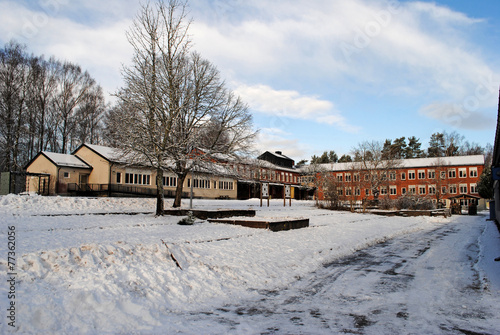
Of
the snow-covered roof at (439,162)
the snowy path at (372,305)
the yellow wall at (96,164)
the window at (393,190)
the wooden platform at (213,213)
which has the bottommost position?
the snowy path at (372,305)

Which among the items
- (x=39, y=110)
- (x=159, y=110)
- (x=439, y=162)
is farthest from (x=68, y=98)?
(x=439, y=162)

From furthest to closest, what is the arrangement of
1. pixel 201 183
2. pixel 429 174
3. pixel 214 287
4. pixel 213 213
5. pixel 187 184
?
pixel 429 174
pixel 201 183
pixel 187 184
pixel 213 213
pixel 214 287

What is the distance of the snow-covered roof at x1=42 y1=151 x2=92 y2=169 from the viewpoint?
37609mm

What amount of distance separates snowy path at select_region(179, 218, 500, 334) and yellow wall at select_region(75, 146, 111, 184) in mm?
34220

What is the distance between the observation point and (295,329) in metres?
4.80

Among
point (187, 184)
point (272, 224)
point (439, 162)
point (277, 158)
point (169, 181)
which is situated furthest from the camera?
point (277, 158)

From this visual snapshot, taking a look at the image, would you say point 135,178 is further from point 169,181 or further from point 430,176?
point 430,176

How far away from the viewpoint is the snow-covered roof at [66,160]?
37.6 m

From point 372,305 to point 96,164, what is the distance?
3917 centimetres

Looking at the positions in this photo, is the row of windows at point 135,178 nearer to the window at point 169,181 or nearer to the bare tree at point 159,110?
the window at point 169,181

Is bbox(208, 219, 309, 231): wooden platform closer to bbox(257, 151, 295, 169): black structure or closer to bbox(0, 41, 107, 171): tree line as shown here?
bbox(0, 41, 107, 171): tree line

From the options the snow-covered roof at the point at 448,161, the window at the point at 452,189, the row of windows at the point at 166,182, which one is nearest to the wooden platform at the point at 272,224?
the row of windows at the point at 166,182

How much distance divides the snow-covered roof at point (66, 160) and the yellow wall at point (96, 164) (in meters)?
0.61

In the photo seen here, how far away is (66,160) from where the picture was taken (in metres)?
39.2
